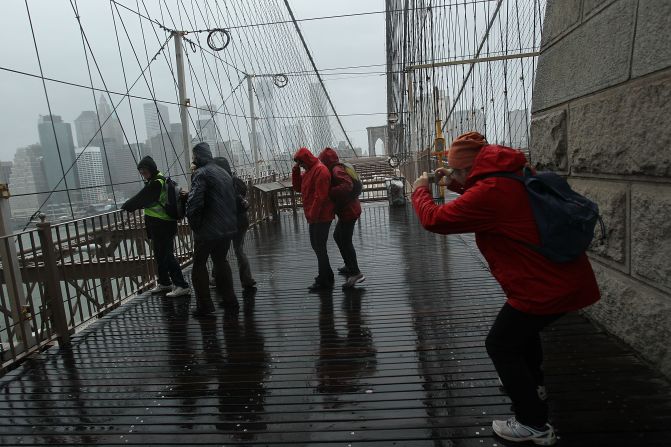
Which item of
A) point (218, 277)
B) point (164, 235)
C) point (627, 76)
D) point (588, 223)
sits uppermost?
point (627, 76)

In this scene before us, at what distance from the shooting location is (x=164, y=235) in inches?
185

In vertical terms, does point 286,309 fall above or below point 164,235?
below

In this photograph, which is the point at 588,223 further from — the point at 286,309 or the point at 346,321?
the point at 286,309

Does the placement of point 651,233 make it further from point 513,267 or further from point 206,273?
point 206,273

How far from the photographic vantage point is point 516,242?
6.11ft

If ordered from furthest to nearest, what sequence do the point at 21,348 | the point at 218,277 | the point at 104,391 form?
1. the point at 218,277
2. the point at 21,348
3. the point at 104,391

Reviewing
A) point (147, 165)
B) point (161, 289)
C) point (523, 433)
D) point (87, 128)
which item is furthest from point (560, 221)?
point (87, 128)

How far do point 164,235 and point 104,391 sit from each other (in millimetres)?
1994

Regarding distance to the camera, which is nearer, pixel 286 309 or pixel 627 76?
pixel 627 76

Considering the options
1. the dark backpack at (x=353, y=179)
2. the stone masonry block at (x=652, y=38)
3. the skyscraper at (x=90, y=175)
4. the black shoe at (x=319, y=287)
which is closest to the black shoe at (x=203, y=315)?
the black shoe at (x=319, y=287)

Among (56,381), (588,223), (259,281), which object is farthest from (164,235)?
(588,223)

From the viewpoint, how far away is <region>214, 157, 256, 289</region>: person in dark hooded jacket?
4457 millimetres

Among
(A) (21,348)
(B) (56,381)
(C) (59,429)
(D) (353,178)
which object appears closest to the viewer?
(C) (59,429)

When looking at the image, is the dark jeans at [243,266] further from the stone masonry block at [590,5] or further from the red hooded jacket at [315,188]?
the stone masonry block at [590,5]
